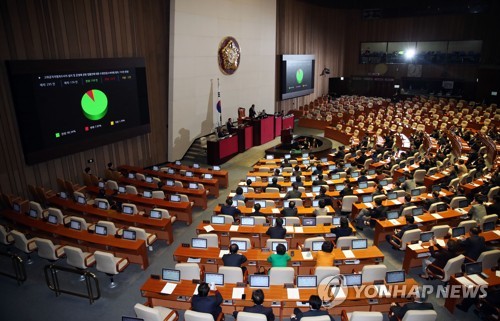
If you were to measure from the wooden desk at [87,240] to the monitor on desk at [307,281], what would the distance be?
169 inches

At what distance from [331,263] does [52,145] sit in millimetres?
11355

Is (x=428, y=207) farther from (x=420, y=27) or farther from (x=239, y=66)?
(x=420, y=27)

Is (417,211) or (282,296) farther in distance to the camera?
(417,211)

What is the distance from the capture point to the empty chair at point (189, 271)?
24.5 ft

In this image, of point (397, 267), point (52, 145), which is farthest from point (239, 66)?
point (397, 267)

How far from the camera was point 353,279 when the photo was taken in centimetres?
722

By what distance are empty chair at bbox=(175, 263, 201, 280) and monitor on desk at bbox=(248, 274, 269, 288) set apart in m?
1.17

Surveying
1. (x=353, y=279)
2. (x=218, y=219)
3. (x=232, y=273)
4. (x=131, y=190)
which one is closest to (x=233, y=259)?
(x=232, y=273)

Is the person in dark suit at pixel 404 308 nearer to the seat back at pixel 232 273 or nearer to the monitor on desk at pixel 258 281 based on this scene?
the monitor on desk at pixel 258 281

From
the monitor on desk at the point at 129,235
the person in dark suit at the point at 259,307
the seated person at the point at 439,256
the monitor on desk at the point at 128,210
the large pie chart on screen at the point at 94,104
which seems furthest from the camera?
the large pie chart on screen at the point at 94,104

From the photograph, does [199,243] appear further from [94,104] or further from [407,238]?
[94,104]

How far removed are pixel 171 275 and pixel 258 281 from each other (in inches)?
72.5

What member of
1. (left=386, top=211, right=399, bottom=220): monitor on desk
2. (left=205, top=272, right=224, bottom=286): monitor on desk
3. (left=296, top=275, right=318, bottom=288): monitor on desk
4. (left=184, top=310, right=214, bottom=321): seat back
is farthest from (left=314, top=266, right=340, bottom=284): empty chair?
(left=386, top=211, right=399, bottom=220): monitor on desk

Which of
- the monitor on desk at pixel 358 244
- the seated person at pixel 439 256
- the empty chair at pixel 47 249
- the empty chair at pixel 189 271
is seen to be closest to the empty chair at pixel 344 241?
the monitor on desk at pixel 358 244
